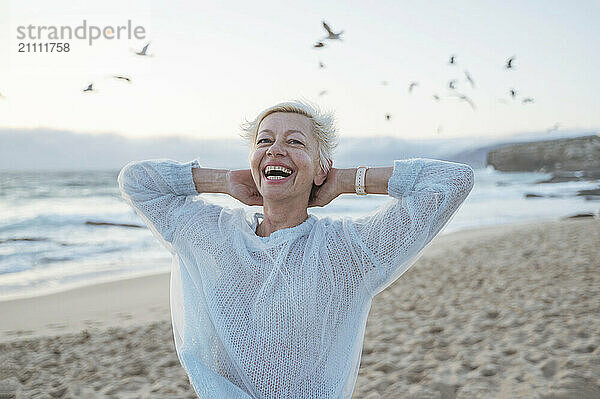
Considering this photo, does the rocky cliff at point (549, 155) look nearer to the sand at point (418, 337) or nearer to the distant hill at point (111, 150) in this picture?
the distant hill at point (111, 150)

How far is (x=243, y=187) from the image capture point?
195 cm

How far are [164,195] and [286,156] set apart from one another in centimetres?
50

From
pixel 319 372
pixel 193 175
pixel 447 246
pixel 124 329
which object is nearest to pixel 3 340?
pixel 124 329

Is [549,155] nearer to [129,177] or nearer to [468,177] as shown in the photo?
[468,177]

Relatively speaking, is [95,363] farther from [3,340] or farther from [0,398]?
[3,340]

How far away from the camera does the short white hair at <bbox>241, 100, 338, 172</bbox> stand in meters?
1.81

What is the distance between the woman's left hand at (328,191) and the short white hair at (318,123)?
31 millimetres

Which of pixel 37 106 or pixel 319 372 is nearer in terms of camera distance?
pixel 319 372

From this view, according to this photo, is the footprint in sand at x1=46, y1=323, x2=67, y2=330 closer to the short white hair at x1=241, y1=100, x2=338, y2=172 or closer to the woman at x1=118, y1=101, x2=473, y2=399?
the woman at x1=118, y1=101, x2=473, y2=399

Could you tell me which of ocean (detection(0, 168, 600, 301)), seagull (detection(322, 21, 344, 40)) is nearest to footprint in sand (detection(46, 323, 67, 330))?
ocean (detection(0, 168, 600, 301))

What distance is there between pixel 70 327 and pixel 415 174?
14.7 ft

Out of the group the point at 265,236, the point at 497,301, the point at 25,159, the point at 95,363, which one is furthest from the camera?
the point at 25,159

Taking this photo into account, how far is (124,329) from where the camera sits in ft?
16.2

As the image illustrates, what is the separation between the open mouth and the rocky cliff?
39.1 metres
